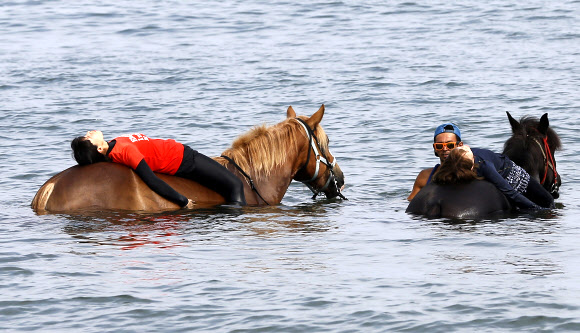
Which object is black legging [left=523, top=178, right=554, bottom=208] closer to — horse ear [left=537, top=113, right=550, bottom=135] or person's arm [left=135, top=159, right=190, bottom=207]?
horse ear [left=537, top=113, right=550, bottom=135]

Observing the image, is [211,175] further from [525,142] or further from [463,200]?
[525,142]

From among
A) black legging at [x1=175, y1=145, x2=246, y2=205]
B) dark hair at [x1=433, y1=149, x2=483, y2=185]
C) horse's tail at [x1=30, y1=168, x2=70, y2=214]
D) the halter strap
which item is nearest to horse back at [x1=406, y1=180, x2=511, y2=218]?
dark hair at [x1=433, y1=149, x2=483, y2=185]

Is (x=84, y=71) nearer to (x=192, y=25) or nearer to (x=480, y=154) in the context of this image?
(x=192, y=25)

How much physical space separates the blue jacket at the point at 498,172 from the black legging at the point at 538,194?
0.20 metres

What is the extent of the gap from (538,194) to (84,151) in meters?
4.71

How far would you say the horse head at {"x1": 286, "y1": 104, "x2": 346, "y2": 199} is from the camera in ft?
34.0

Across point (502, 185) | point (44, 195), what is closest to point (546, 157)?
point (502, 185)

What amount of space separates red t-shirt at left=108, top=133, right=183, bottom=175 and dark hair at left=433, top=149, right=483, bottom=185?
266 cm

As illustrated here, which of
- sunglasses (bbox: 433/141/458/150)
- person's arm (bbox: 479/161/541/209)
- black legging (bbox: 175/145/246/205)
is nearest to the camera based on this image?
person's arm (bbox: 479/161/541/209)

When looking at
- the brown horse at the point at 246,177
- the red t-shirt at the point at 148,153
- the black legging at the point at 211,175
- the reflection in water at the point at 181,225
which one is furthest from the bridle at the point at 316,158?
the red t-shirt at the point at 148,153

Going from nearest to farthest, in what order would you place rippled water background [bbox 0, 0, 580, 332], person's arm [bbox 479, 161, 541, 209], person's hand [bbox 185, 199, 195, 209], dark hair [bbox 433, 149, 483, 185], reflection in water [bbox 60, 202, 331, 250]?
rippled water background [bbox 0, 0, 580, 332] → reflection in water [bbox 60, 202, 331, 250] → dark hair [bbox 433, 149, 483, 185] → person's arm [bbox 479, 161, 541, 209] → person's hand [bbox 185, 199, 195, 209]

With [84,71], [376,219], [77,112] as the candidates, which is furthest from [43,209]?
[84,71]

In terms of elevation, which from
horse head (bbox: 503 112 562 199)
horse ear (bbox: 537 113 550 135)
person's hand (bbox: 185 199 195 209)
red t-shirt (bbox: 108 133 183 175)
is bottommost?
person's hand (bbox: 185 199 195 209)

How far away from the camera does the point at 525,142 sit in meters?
10.3
